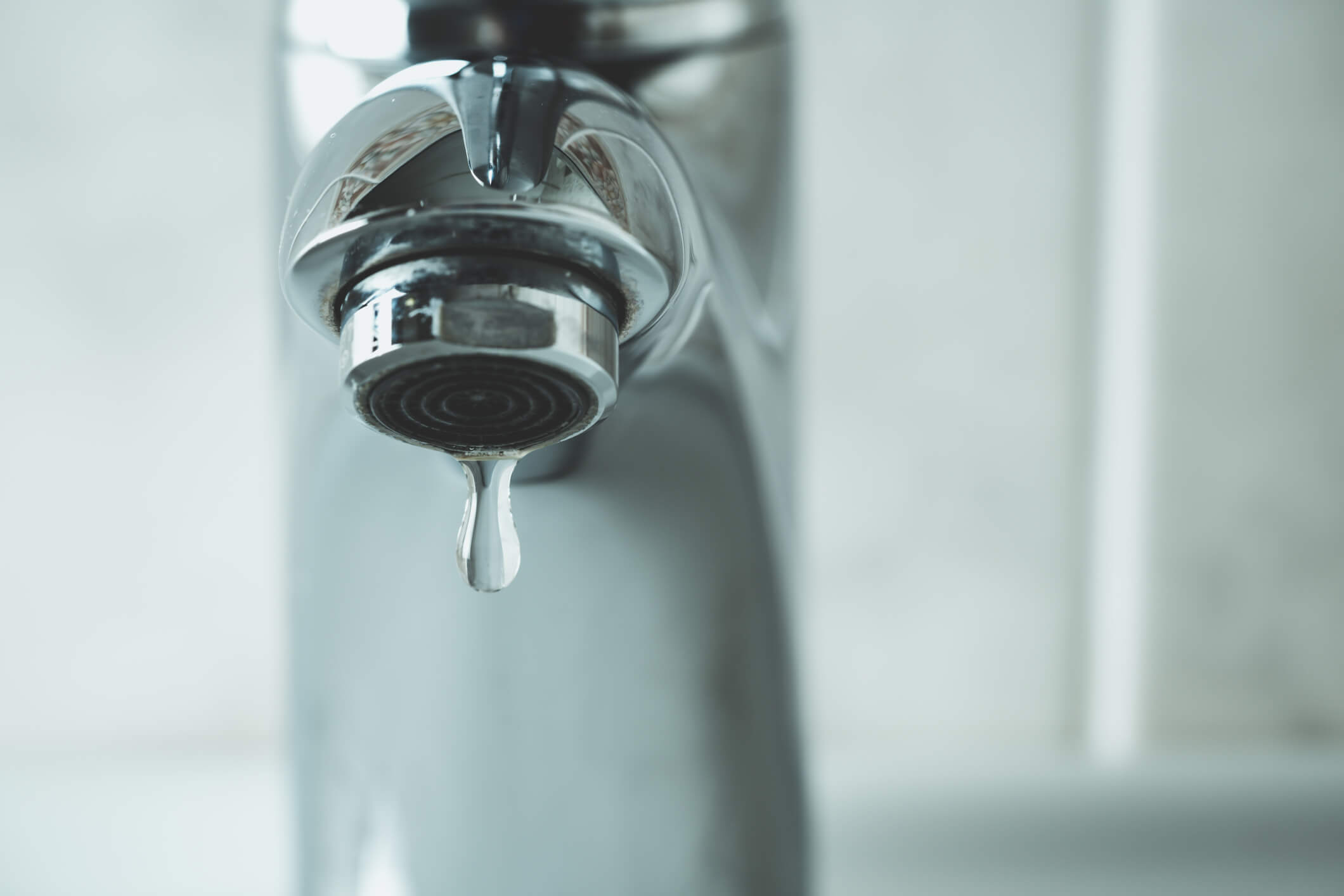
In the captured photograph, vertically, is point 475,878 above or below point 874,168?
below

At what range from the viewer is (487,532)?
18 cm

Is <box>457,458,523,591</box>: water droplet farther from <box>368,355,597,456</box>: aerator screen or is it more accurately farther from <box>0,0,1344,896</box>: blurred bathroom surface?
<box>0,0,1344,896</box>: blurred bathroom surface

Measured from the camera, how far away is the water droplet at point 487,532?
0.18 meters

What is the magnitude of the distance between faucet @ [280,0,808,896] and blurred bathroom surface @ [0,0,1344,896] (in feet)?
0.49

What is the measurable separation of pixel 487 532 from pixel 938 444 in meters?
0.28

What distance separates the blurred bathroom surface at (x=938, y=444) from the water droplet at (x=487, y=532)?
23 centimetres

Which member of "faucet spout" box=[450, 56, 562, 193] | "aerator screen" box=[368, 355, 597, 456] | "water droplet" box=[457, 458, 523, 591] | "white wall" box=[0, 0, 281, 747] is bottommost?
"water droplet" box=[457, 458, 523, 591]

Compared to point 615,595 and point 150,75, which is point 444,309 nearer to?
point 615,595

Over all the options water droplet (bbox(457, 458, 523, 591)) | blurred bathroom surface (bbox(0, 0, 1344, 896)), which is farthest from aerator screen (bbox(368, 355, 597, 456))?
blurred bathroom surface (bbox(0, 0, 1344, 896))

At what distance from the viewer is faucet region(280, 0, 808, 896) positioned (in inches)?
8.3

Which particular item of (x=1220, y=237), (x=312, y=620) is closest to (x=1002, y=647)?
(x=1220, y=237)

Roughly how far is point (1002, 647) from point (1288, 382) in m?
0.16

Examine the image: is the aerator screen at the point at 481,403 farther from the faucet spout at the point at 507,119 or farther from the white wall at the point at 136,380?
the white wall at the point at 136,380

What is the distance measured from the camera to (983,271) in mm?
412
